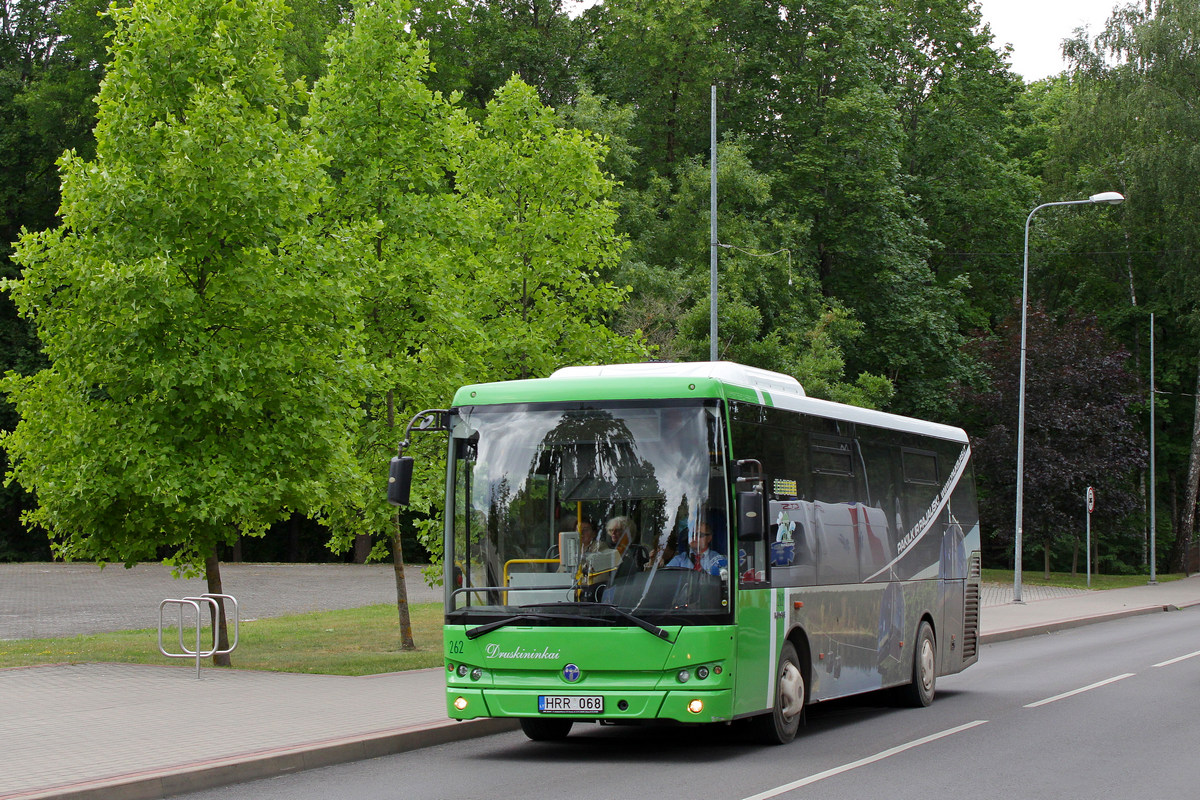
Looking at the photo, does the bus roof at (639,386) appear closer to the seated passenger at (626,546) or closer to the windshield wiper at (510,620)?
the seated passenger at (626,546)

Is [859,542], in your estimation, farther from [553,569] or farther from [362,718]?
[362,718]

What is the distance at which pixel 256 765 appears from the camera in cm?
1012

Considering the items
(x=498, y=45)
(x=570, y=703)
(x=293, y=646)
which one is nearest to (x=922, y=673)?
(x=570, y=703)

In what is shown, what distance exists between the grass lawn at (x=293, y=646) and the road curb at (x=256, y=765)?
476cm

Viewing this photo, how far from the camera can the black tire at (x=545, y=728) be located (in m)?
12.1

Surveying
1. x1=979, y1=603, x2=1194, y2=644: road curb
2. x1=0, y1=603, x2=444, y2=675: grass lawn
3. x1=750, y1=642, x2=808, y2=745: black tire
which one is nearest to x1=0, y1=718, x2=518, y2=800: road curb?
x1=750, y1=642, x2=808, y2=745: black tire

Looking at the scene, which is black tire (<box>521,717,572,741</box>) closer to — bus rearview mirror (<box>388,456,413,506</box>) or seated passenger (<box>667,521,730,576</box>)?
seated passenger (<box>667,521,730,576</box>)

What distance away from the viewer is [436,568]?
19969 mm

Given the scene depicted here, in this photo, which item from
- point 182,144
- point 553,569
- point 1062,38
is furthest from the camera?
point 1062,38

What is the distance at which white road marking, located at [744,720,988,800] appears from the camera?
368 inches

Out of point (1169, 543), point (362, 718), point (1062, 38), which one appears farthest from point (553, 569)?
point (1169, 543)

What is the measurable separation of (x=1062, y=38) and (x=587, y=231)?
3591cm

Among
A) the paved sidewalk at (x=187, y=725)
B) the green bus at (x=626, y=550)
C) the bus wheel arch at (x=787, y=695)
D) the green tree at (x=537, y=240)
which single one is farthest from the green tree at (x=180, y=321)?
the bus wheel arch at (x=787, y=695)

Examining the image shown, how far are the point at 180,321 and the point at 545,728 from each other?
719 cm
